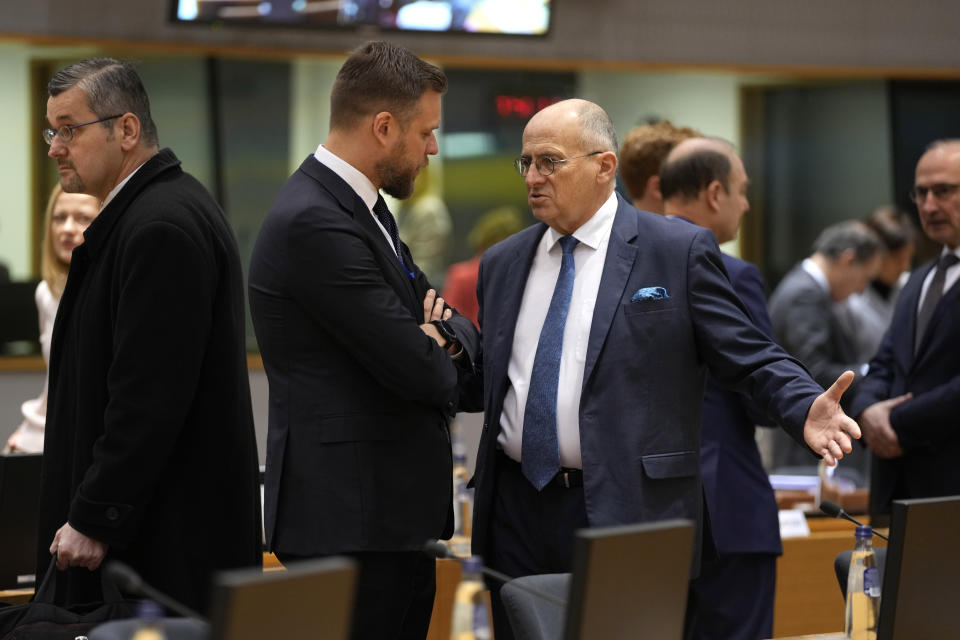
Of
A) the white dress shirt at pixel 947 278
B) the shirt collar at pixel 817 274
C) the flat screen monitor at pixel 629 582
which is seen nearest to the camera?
the flat screen monitor at pixel 629 582

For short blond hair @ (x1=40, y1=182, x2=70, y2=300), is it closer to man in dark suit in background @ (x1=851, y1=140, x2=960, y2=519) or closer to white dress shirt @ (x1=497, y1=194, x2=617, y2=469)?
white dress shirt @ (x1=497, y1=194, x2=617, y2=469)

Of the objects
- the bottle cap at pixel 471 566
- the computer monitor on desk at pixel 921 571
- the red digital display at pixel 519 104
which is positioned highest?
the red digital display at pixel 519 104

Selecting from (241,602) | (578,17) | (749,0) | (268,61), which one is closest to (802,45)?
(749,0)

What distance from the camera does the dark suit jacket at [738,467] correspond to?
11.7 ft

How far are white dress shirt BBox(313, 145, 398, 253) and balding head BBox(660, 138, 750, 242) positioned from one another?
4.37 ft

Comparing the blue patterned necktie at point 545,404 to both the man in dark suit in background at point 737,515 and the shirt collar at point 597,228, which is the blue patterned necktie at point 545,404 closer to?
the shirt collar at point 597,228

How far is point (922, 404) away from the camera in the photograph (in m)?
3.78

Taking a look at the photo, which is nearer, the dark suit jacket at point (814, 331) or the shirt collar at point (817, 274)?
the dark suit jacket at point (814, 331)

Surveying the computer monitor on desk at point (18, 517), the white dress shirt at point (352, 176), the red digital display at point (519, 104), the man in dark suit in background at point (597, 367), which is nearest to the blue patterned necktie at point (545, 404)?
the man in dark suit in background at point (597, 367)

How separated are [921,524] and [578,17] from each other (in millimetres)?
5162

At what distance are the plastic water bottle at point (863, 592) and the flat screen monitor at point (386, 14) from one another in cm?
447

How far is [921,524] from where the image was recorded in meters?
2.22

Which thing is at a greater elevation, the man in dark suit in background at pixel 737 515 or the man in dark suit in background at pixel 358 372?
the man in dark suit in background at pixel 358 372

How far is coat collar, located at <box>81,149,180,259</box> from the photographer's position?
2.72m
